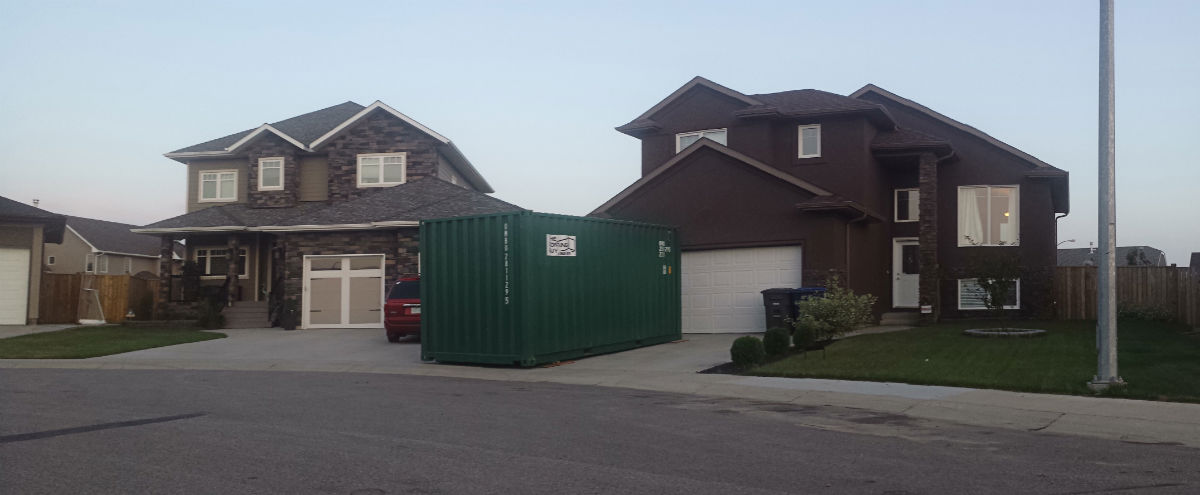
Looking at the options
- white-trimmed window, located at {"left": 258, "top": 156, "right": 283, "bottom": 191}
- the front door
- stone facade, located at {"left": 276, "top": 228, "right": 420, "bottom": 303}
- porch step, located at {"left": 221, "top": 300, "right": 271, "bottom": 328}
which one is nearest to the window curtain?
the front door

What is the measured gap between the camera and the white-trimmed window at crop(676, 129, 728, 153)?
2730cm

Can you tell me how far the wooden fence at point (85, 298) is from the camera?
101ft

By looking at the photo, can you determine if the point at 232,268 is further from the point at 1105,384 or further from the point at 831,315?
the point at 1105,384

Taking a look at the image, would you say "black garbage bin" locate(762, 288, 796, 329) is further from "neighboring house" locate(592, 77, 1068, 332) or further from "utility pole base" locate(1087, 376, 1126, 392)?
"utility pole base" locate(1087, 376, 1126, 392)

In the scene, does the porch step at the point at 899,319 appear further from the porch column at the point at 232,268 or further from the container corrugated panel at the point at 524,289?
the porch column at the point at 232,268

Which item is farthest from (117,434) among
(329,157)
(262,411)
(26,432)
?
(329,157)

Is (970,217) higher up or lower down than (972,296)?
higher up

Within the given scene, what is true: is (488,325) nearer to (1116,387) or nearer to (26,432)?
(26,432)

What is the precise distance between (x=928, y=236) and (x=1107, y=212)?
41.6 feet

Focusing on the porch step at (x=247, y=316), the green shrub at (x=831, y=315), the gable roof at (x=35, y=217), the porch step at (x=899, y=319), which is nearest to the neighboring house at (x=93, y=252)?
the gable roof at (x=35, y=217)

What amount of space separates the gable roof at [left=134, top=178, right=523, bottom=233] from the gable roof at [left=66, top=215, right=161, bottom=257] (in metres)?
15.4

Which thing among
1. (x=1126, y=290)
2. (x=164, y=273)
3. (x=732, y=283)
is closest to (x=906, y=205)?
(x=1126, y=290)

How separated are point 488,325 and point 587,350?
7.52 ft

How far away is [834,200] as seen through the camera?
857 inches
